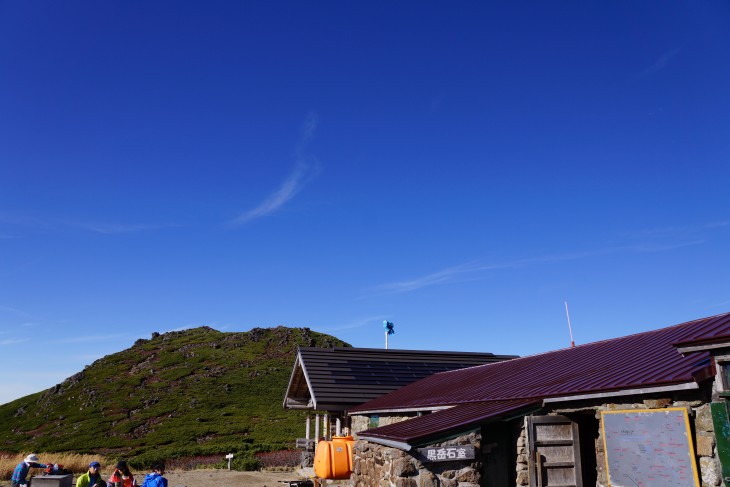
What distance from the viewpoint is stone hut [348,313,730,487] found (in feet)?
24.0

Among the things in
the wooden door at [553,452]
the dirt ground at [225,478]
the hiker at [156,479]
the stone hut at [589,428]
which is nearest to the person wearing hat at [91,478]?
the hiker at [156,479]

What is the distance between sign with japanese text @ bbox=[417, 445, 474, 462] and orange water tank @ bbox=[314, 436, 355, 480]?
6.24 m

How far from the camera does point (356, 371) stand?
21.8 m

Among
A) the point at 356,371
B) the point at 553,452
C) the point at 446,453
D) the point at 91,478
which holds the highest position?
the point at 356,371

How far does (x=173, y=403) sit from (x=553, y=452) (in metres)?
54.9

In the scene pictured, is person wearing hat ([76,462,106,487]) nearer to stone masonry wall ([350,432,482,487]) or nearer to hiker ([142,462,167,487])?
hiker ([142,462,167,487])

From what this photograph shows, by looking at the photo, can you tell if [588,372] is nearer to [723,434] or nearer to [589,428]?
[589,428]

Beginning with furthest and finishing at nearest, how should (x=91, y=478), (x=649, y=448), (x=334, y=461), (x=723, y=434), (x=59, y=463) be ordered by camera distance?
1. (x=59, y=463)
2. (x=334, y=461)
3. (x=91, y=478)
4. (x=649, y=448)
5. (x=723, y=434)

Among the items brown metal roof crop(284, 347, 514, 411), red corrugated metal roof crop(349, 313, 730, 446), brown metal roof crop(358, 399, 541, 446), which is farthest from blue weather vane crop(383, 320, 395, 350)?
brown metal roof crop(358, 399, 541, 446)

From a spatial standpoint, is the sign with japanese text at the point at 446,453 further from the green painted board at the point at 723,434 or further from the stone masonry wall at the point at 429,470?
the green painted board at the point at 723,434

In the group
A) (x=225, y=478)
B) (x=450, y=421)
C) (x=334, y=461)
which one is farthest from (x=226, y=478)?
(x=450, y=421)

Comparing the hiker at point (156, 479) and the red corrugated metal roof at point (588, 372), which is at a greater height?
the red corrugated metal roof at point (588, 372)

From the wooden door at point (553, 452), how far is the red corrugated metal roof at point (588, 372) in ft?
1.74

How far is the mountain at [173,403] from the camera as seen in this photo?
1741 inches
